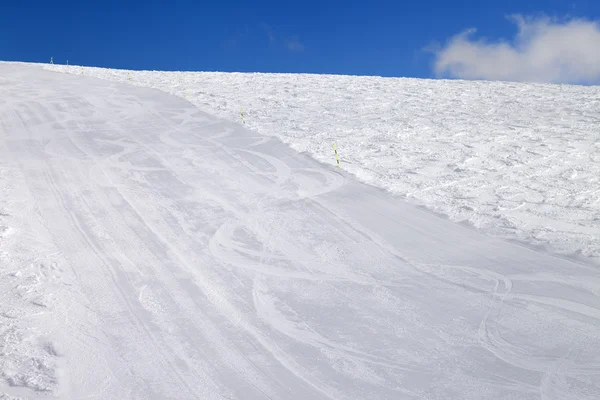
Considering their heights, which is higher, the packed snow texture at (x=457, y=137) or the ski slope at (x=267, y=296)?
the packed snow texture at (x=457, y=137)

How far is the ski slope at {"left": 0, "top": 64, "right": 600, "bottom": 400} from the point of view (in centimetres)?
435

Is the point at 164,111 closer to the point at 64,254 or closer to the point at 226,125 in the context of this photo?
the point at 226,125

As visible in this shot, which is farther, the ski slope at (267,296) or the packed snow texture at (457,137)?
the packed snow texture at (457,137)

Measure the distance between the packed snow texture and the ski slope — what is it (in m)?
0.78

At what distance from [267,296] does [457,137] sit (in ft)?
29.3

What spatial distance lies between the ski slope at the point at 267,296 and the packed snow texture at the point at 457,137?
0.78 m

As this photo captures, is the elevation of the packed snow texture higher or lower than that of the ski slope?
higher

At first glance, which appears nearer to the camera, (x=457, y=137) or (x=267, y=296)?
(x=267, y=296)

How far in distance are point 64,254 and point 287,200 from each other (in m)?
3.56

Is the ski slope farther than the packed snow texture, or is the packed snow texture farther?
the packed snow texture

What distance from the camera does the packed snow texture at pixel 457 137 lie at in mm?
8148

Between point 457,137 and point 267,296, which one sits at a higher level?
Result: point 457,137

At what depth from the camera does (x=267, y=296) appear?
5.71 m

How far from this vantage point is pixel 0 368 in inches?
171
